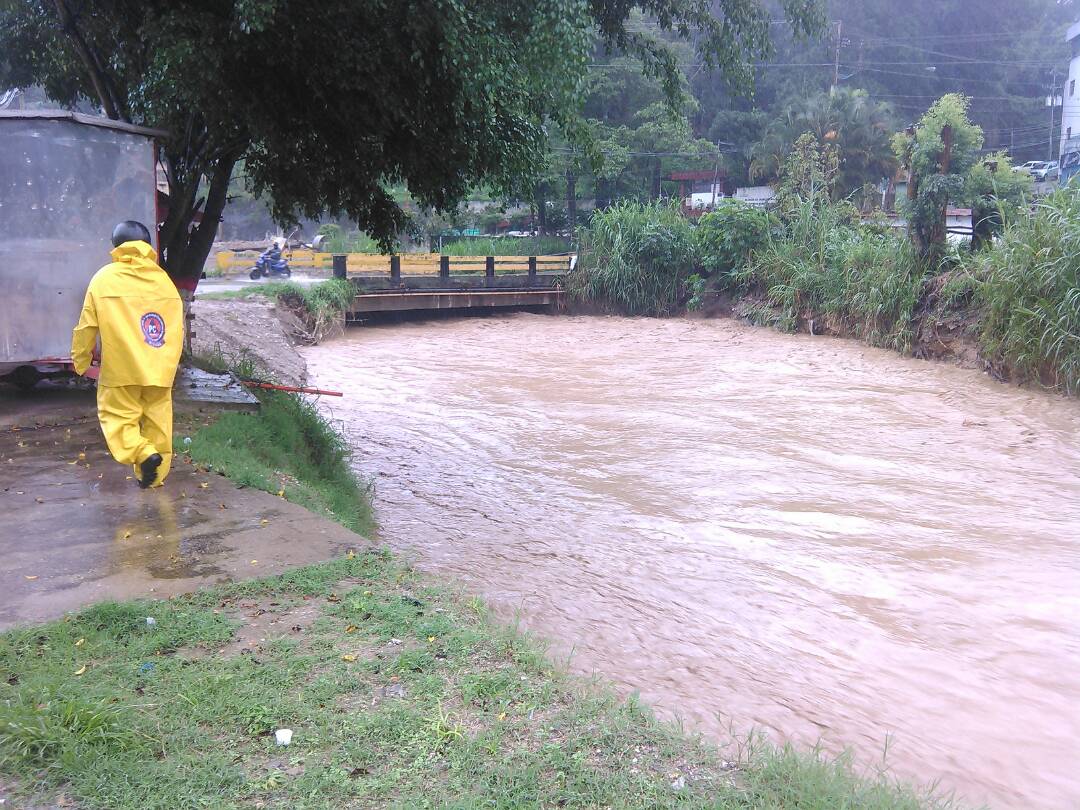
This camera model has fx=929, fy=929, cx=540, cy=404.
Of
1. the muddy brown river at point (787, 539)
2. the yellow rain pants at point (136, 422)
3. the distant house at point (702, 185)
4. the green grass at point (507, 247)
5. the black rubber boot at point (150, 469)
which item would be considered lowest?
the muddy brown river at point (787, 539)

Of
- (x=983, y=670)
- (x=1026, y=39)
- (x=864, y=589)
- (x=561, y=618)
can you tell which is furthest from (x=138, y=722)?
(x=1026, y=39)

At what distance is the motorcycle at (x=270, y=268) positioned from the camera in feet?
77.3

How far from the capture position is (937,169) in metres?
16.7

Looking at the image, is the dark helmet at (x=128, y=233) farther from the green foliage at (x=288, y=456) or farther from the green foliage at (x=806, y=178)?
the green foliage at (x=806, y=178)

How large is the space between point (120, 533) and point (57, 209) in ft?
11.3

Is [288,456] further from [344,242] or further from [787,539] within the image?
[344,242]

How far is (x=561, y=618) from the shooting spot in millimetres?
5562

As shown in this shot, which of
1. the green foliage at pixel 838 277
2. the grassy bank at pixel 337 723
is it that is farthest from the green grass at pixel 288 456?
the green foliage at pixel 838 277

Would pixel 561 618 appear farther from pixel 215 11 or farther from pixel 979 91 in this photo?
pixel 979 91

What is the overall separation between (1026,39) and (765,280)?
3969 cm

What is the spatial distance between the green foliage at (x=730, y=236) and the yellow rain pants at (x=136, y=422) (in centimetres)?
1902

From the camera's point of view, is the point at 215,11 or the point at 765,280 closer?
the point at 215,11

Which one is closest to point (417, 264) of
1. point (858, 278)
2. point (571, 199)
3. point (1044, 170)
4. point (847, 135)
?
point (858, 278)

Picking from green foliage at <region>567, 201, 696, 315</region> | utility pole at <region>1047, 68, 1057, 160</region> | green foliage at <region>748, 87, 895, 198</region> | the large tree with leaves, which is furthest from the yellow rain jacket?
utility pole at <region>1047, 68, 1057, 160</region>
